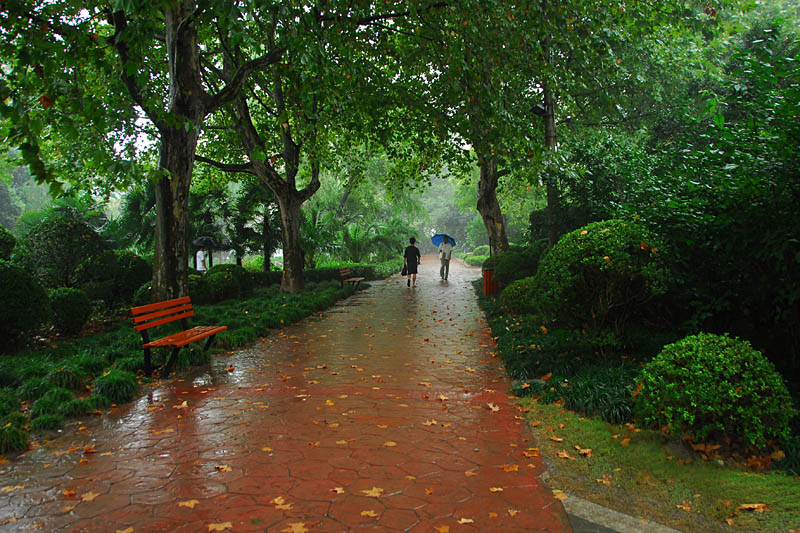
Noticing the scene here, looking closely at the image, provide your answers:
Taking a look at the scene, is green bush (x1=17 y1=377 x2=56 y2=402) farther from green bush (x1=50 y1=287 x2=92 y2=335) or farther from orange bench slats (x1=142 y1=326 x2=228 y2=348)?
green bush (x1=50 y1=287 x2=92 y2=335)

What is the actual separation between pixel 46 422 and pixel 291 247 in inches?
426

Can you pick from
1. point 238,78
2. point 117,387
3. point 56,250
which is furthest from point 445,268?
point 117,387

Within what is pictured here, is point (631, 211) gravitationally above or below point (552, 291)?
above

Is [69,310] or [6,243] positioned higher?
[6,243]

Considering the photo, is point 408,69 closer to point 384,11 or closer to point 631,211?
point 384,11

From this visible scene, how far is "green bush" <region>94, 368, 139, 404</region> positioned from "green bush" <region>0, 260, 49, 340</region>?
272cm

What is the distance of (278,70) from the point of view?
945 cm

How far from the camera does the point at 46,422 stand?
4.62 m

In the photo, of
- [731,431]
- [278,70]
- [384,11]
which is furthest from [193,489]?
[384,11]

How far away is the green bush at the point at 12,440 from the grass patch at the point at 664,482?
4174 millimetres

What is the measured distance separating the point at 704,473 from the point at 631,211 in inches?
139

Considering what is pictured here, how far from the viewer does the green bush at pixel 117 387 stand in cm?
547

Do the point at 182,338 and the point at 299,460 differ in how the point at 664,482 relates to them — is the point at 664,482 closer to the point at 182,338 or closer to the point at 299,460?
the point at 299,460

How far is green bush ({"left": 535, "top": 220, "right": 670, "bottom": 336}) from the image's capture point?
5.52m
